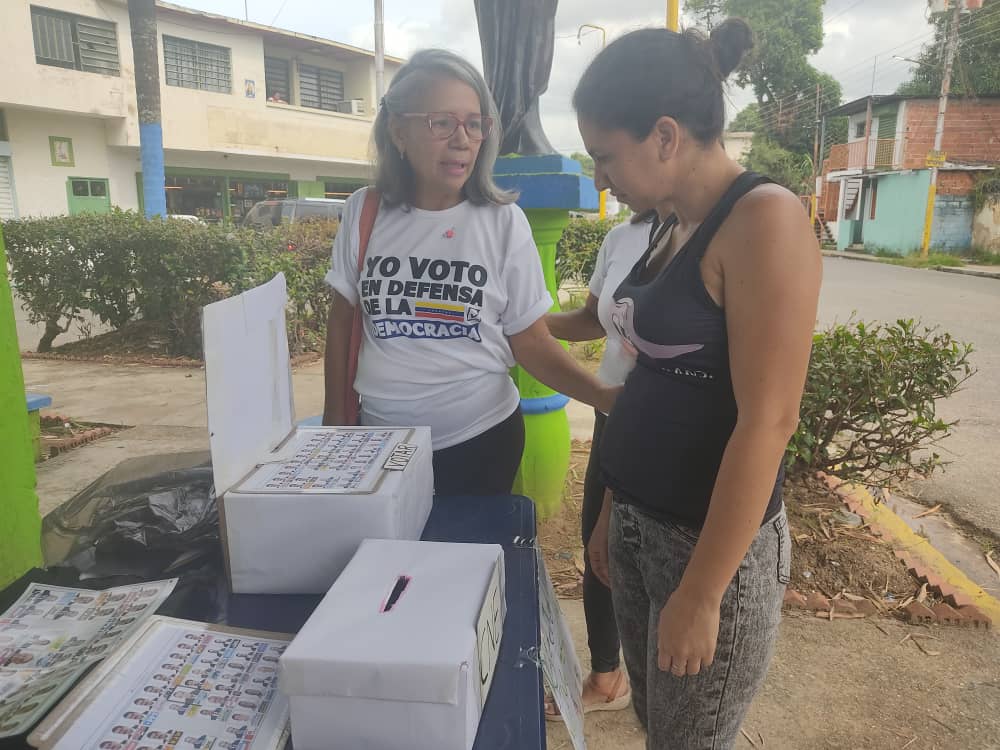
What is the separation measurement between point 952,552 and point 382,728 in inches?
119

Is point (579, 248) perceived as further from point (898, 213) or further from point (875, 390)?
point (898, 213)

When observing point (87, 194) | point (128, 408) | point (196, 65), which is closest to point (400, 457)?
point (128, 408)

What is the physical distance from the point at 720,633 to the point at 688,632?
3.5 inches

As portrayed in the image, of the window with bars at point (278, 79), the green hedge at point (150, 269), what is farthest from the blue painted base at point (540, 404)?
the window with bars at point (278, 79)

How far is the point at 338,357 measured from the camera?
173 cm

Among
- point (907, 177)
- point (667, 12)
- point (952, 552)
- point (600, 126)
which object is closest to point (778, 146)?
point (907, 177)

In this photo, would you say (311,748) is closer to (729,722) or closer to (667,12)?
(729,722)

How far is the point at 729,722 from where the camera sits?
1.12 meters

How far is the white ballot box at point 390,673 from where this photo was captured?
2.51ft

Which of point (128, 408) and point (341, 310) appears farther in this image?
point (128, 408)

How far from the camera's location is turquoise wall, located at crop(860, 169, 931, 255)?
20109mm

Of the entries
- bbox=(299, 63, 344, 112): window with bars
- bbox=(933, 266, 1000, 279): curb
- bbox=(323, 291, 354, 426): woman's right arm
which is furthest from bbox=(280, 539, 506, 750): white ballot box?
bbox=(299, 63, 344, 112): window with bars

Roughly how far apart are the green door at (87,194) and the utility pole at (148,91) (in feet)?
21.5

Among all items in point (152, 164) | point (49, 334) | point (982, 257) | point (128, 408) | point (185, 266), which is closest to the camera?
point (128, 408)
